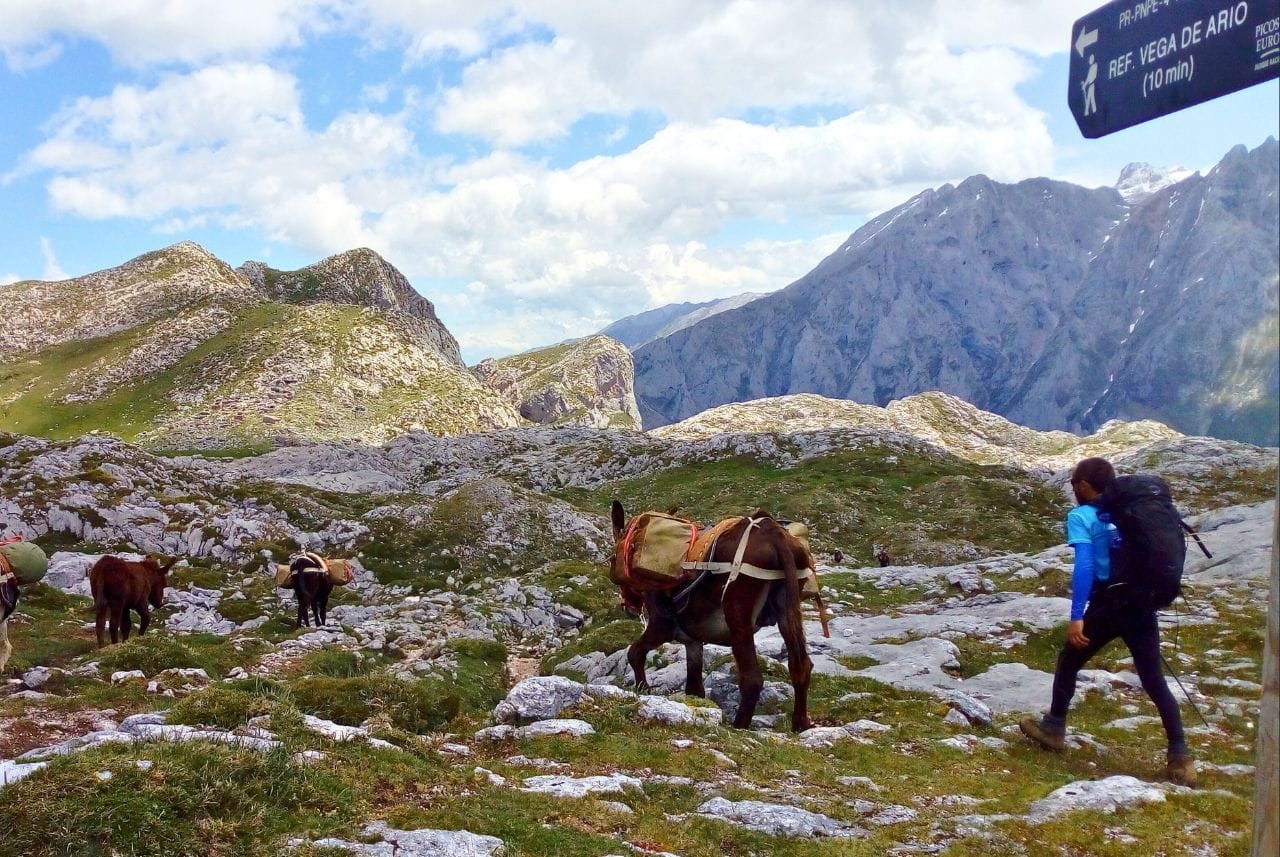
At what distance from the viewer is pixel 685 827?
257 inches

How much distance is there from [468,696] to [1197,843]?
1314cm

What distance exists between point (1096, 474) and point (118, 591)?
74.6 ft

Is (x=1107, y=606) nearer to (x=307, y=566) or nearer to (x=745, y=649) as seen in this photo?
(x=745, y=649)

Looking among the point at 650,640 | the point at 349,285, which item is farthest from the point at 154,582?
the point at 349,285

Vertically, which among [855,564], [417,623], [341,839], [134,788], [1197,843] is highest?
[134,788]

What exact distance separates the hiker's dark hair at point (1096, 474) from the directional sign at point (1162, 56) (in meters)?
4.13

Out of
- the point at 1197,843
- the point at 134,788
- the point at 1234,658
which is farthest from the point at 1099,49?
the point at 1234,658

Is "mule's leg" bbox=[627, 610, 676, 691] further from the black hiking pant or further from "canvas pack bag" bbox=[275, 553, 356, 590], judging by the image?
"canvas pack bag" bbox=[275, 553, 356, 590]

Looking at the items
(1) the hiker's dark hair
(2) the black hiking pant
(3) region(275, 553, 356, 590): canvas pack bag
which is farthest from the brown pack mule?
(3) region(275, 553, 356, 590): canvas pack bag

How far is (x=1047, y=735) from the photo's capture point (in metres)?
9.65

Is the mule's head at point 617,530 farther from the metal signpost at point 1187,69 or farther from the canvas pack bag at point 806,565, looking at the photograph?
the metal signpost at point 1187,69

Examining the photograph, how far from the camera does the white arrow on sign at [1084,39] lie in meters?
4.60

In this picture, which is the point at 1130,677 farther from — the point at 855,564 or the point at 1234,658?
the point at 855,564

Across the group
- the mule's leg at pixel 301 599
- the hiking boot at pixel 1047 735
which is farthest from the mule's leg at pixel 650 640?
the mule's leg at pixel 301 599
